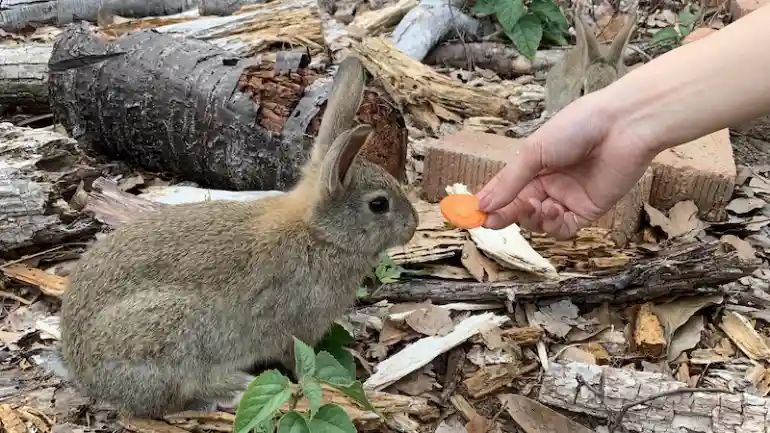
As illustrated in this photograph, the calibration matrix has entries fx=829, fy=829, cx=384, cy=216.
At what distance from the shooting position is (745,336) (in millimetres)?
4258

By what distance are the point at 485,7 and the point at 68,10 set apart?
381cm

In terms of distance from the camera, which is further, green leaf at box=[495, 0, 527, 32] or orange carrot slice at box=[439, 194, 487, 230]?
green leaf at box=[495, 0, 527, 32]

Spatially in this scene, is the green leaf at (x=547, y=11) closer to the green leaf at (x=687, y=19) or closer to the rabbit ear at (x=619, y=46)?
the rabbit ear at (x=619, y=46)

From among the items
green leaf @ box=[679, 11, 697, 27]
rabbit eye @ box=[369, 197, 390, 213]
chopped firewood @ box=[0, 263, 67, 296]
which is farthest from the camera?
green leaf @ box=[679, 11, 697, 27]

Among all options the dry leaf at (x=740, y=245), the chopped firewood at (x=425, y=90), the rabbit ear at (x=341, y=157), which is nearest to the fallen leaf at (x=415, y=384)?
the rabbit ear at (x=341, y=157)

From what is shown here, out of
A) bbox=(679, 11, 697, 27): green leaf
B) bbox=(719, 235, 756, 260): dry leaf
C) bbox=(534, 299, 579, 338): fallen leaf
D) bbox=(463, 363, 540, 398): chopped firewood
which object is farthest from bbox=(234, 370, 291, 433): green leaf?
bbox=(679, 11, 697, 27): green leaf

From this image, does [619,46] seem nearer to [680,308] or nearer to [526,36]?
[526,36]

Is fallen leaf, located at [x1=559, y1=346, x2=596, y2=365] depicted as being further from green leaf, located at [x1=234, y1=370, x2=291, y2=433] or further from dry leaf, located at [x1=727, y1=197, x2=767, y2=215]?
dry leaf, located at [x1=727, y1=197, x2=767, y2=215]

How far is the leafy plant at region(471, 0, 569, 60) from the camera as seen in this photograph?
7.03 metres

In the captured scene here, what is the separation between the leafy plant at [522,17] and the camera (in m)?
7.03

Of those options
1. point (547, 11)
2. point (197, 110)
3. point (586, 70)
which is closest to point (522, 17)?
point (547, 11)

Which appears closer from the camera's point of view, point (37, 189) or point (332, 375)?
point (332, 375)

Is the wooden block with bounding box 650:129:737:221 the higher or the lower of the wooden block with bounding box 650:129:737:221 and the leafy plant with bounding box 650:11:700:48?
the lower

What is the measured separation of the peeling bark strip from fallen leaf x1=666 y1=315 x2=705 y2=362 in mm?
160
